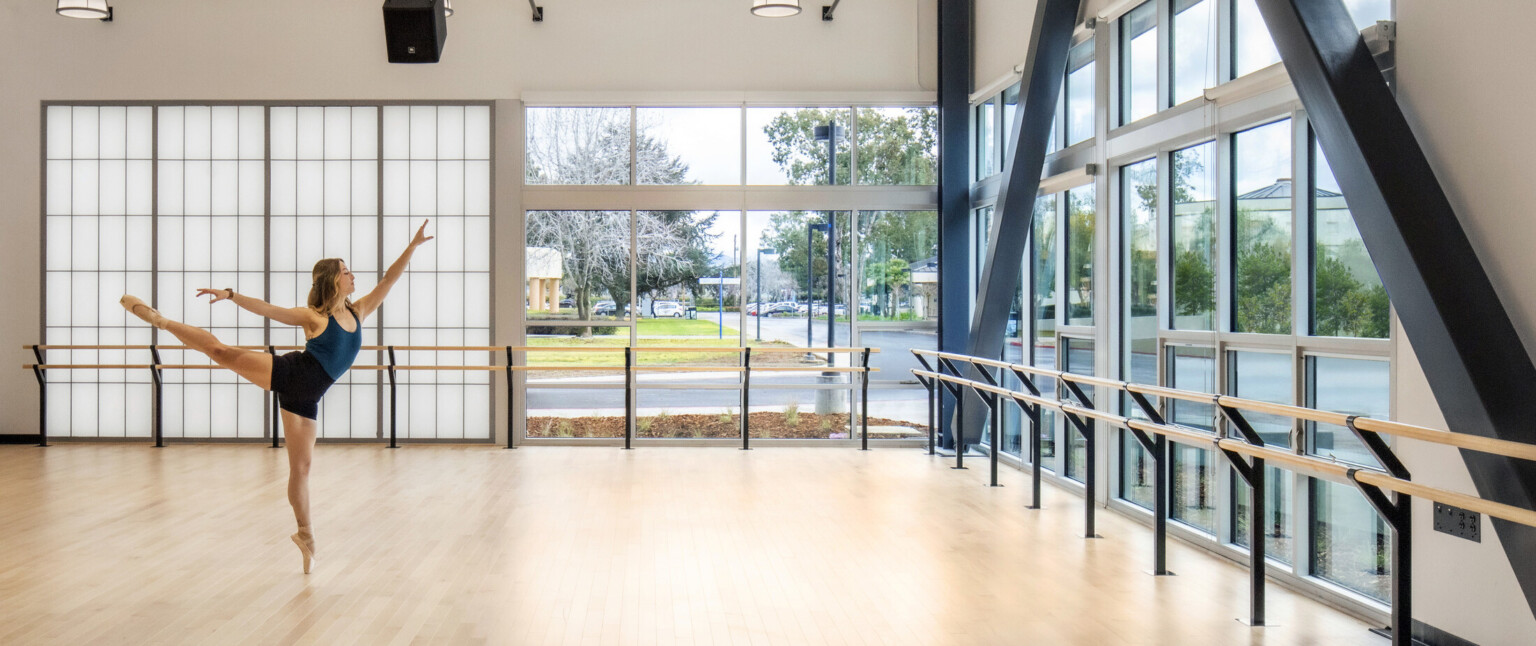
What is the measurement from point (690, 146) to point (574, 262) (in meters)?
1.49

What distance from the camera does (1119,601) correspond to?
14.0ft

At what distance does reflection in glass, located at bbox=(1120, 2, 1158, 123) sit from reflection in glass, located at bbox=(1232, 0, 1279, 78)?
34.4 inches

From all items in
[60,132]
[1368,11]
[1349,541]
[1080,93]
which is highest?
[60,132]

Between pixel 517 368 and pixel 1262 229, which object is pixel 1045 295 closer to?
pixel 1262 229

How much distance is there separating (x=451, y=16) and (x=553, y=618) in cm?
676

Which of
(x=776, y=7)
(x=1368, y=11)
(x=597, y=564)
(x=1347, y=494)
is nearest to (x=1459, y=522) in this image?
(x=1347, y=494)

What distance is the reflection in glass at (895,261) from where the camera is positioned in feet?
30.9

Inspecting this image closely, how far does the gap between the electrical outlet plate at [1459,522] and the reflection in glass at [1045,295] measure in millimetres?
3603

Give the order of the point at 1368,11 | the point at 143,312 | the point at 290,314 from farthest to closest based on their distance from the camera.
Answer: the point at 290,314 < the point at 143,312 < the point at 1368,11

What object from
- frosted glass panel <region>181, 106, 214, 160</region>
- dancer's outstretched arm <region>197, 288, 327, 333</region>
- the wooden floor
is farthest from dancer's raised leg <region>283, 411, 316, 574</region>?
frosted glass panel <region>181, 106, 214, 160</region>

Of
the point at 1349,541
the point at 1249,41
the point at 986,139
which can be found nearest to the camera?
the point at 1349,541

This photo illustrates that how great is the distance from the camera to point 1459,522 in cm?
359

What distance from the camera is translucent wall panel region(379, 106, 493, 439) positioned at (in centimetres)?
934

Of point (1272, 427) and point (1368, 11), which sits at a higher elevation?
point (1368, 11)
